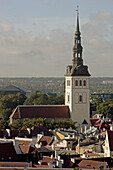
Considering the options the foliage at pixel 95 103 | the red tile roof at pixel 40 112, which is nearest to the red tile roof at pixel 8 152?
the red tile roof at pixel 40 112

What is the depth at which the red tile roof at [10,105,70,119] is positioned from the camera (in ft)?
338

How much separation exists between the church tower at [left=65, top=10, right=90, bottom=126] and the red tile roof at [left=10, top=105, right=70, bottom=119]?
1589 millimetres

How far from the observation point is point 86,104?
4208 inches

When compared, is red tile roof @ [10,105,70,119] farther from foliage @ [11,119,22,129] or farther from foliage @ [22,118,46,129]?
foliage @ [22,118,46,129]

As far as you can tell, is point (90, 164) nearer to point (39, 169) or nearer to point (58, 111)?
point (39, 169)

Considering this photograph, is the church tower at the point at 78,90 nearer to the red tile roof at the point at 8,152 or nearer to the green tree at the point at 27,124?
the green tree at the point at 27,124

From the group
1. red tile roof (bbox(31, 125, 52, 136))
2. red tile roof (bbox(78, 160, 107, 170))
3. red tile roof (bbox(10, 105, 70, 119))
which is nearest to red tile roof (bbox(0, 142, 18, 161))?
red tile roof (bbox(78, 160, 107, 170))

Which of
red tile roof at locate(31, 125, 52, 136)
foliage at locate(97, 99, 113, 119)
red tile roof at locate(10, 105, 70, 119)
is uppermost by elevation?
foliage at locate(97, 99, 113, 119)

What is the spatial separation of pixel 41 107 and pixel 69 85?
612 centimetres

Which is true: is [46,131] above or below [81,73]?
below

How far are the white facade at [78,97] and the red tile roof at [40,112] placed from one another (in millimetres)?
1415

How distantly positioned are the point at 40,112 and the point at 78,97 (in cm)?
701

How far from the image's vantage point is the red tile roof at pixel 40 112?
103125 millimetres

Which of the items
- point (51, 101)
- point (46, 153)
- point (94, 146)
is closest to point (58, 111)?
point (51, 101)
